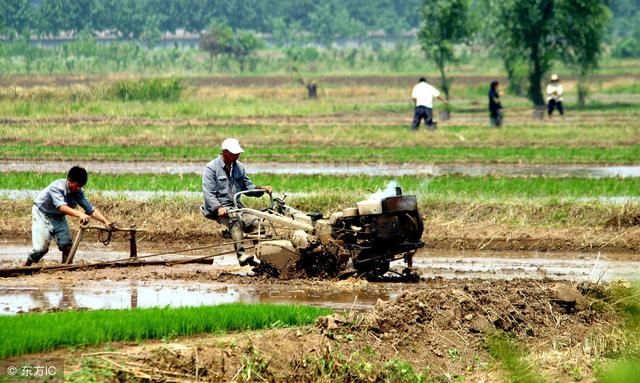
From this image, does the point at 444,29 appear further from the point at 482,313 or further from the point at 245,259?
the point at 482,313

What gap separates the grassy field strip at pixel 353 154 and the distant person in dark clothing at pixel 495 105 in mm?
4540

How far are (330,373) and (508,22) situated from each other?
40334 mm

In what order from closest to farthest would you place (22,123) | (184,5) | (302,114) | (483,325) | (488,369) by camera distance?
(488,369) → (483,325) → (22,123) → (302,114) → (184,5)

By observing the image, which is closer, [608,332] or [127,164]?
[608,332]

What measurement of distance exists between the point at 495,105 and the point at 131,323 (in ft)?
87.5


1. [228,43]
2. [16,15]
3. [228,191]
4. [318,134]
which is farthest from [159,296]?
[228,43]

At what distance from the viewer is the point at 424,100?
33500 mm

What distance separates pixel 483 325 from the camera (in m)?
10.9

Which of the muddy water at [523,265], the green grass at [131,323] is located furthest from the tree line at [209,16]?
the green grass at [131,323]

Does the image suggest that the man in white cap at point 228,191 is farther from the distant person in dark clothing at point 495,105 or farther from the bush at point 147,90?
the bush at point 147,90

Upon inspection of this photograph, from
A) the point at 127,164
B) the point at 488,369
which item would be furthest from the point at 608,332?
the point at 127,164

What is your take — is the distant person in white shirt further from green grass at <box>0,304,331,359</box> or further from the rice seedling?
green grass at <box>0,304,331,359</box>

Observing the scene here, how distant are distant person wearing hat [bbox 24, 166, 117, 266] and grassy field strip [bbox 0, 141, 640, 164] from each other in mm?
13999

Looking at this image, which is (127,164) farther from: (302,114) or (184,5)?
(184,5)
